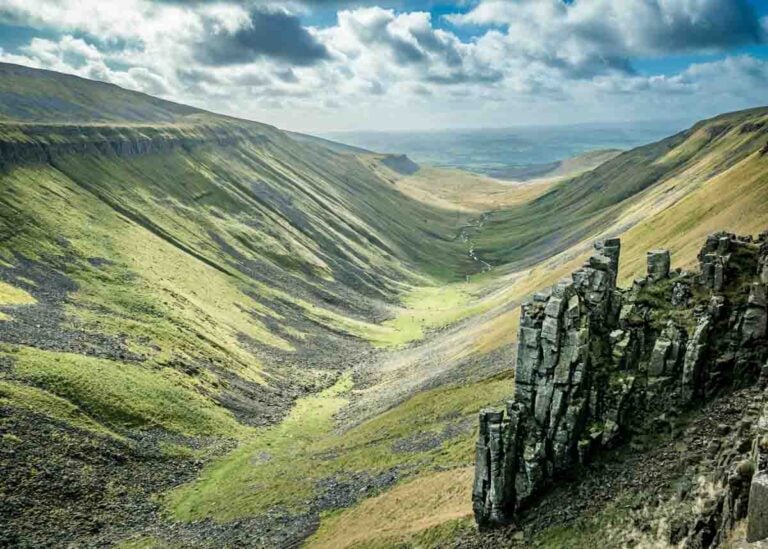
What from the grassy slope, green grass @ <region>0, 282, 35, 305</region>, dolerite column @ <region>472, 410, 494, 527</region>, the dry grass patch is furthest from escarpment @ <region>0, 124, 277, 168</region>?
dolerite column @ <region>472, 410, 494, 527</region>

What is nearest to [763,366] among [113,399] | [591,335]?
[591,335]

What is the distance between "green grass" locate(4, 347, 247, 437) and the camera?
67.9 m

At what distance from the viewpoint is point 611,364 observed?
3703cm

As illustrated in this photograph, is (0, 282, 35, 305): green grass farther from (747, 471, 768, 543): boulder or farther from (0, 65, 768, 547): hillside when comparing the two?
(747, 471, 768, 543): boulder

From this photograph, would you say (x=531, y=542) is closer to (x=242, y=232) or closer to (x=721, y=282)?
(x=721, y=282)

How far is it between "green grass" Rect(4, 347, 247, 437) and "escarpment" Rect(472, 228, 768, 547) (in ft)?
168

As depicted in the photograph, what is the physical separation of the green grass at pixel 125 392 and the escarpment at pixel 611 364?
Answer: 51088mm

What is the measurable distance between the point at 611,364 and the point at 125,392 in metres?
61.3

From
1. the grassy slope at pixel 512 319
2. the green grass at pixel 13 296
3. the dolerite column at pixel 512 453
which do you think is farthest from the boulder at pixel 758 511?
the green grass at pixel 13 296

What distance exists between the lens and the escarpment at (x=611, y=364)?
34062 millimetres

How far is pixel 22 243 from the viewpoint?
351 feet

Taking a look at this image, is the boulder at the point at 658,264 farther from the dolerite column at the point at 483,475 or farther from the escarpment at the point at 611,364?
the dolerite column at the point at 483,475

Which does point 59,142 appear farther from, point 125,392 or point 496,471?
Answer: point 496,471

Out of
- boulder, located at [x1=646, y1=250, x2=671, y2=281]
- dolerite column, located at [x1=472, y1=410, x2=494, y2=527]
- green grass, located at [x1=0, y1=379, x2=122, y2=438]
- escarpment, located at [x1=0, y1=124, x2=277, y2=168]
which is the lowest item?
green grass, located at [x1=0, y1=379, x2=122, y2=438]
